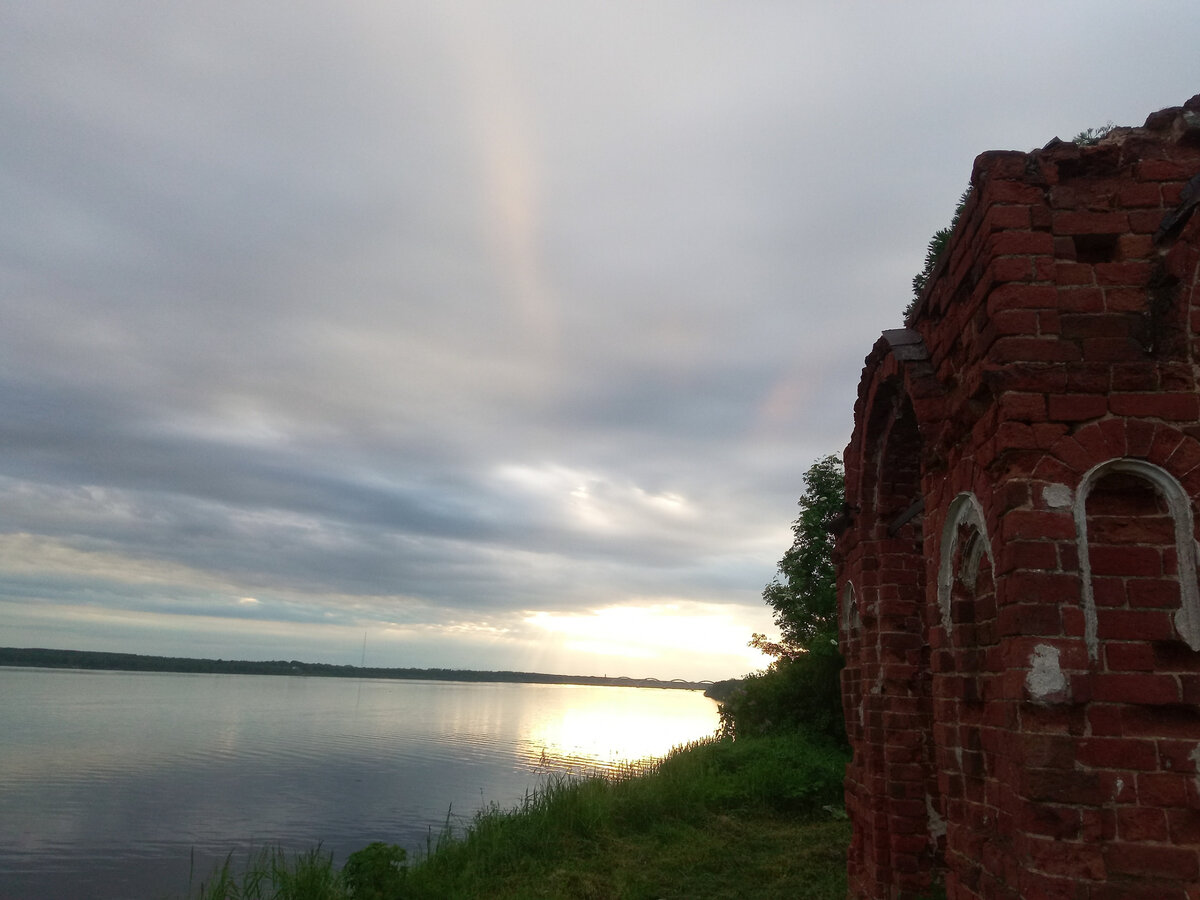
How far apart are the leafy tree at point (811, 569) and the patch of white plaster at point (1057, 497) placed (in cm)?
2068

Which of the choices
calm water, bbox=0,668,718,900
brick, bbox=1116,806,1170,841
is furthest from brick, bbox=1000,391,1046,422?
calm water, bbox=0,668,718,900

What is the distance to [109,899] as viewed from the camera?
14867 mm

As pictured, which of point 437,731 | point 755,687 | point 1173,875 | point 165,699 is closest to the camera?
point 1173,875

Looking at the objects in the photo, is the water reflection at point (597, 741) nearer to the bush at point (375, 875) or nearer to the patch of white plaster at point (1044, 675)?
the bush at point (375, 875)

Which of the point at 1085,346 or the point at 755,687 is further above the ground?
the point at 1085,346

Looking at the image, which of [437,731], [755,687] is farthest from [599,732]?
[755,687]

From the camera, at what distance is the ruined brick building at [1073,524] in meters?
3.05

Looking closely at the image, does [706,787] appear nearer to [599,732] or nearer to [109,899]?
[109,899]

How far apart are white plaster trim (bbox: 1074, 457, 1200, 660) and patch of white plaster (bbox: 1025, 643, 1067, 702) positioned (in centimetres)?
14

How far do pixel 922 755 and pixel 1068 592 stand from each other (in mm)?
3249

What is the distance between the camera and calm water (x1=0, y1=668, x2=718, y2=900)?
17.6 metres

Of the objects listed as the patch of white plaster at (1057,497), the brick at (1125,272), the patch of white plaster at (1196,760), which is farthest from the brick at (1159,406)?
the patch of white plaster at (1196,760)

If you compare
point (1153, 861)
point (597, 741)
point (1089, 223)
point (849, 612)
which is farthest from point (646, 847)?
point (597, 741)

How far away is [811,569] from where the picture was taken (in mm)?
A: 24875
